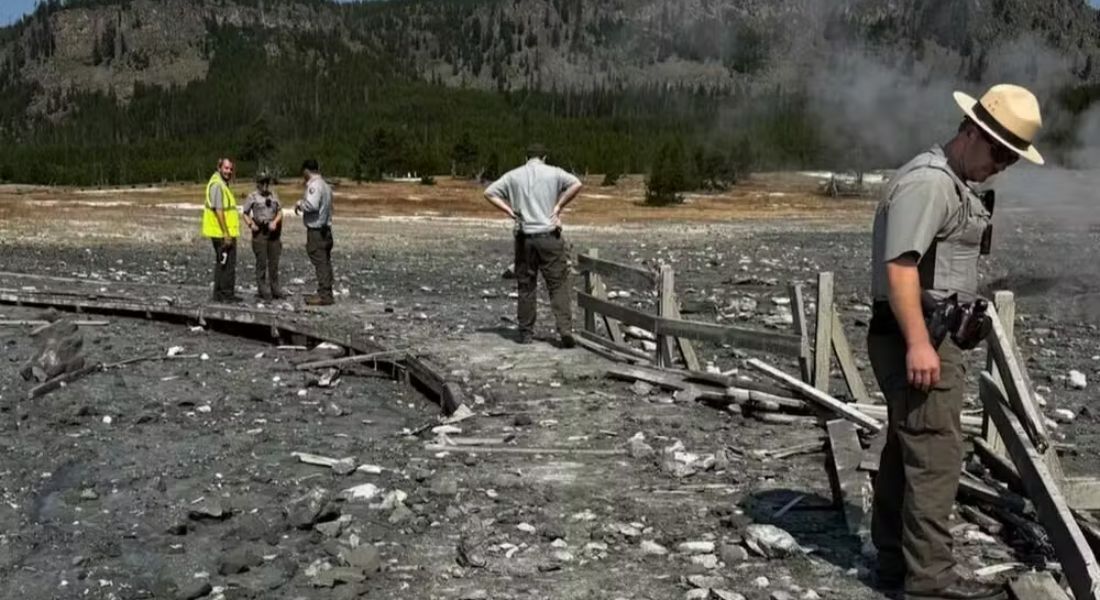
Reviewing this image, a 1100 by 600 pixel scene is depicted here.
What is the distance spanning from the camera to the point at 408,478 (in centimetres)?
711

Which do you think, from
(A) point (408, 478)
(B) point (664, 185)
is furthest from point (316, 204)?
(B) point (664, 185)

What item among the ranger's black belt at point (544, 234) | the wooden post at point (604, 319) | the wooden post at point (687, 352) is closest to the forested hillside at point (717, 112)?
the wooden post at point (604, 319)

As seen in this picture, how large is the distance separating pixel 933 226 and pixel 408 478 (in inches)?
151

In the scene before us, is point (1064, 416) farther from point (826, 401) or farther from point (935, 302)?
point (935, 302)

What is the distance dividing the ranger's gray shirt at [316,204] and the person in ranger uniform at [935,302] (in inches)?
430

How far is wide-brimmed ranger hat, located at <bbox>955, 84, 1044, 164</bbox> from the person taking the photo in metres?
4.46

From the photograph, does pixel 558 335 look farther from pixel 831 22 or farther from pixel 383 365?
pixel 831 22

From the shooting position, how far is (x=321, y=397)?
1048 cm

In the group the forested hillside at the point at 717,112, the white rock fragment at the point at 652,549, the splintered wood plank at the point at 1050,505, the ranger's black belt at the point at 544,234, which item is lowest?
the white rock fragment at the point at 652,549

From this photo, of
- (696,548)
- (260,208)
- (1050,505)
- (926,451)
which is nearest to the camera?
(926,451)

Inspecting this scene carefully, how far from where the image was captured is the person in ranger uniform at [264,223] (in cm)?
1540

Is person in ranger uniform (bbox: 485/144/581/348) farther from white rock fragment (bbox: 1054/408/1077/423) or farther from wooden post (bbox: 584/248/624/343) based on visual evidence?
white rock fragment (bbox: 1054/408/1077/423)

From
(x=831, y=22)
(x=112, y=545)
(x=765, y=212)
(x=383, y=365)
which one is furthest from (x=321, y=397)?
(x=765, y=212)

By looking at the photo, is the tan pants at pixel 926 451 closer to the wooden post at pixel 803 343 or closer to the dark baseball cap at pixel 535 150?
the wooden post at pixel 803 343
